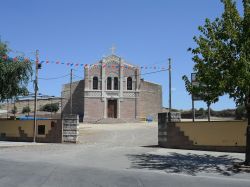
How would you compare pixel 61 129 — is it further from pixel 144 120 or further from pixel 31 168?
pixel 144 120

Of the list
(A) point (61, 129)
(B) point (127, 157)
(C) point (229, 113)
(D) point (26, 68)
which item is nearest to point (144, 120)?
(C) point (229, 113)

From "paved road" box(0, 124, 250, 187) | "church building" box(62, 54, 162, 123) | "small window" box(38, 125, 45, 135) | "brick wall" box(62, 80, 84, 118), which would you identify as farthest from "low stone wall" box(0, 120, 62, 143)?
"brick wall" box(62, 80, 84, 118)

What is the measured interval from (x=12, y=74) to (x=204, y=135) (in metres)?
16.5

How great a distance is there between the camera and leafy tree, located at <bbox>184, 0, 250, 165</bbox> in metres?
14.9

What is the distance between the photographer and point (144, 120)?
60812 millimetres

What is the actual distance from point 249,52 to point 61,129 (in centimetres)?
1492

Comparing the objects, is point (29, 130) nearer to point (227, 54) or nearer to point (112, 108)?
point (227, 54)

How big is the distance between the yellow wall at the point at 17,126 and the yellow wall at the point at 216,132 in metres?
9.78

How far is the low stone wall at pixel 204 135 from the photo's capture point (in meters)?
20.5

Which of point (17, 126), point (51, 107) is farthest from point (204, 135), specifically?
point (51, 107)

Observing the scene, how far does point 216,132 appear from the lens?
69.2ft

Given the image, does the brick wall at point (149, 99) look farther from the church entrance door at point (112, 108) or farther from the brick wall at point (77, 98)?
the brick wall at point (77, 98)

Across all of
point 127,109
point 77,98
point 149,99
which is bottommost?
point 127,109

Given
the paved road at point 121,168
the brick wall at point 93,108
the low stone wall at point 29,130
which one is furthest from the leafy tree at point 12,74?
the brick wall at point 93,108
